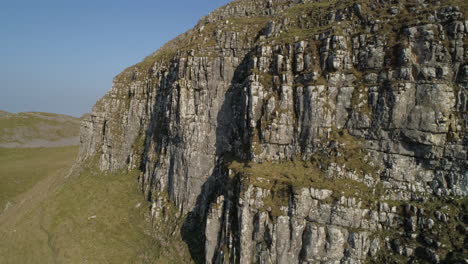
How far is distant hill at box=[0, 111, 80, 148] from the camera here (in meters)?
93.9

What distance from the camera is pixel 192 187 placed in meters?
33.6

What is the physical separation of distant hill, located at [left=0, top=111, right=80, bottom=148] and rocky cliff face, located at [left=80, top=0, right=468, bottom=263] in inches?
3205

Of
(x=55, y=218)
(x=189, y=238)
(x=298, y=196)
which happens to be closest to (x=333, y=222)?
(x=298, y=196)

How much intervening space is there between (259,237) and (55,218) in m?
31.3

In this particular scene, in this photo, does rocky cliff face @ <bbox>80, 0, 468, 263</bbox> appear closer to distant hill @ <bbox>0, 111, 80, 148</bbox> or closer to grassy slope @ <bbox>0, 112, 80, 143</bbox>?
distant hill @ <bbox>0, 111, 80, 148</bbox>

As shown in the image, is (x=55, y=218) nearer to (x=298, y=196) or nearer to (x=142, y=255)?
(x=142, y=255)

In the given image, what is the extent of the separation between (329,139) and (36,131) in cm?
11945

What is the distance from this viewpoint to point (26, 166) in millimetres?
62594

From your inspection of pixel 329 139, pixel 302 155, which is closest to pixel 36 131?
pixel 302 155

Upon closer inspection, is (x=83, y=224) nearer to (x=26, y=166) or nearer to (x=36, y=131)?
(x=26, y=166)

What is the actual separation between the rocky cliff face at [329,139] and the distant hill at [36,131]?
81.4m

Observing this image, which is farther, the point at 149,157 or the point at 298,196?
the point at 149,157

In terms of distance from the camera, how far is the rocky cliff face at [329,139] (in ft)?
70.7

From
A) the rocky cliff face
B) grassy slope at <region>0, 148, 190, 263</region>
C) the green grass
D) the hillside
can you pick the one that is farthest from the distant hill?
the rocky cliff face
